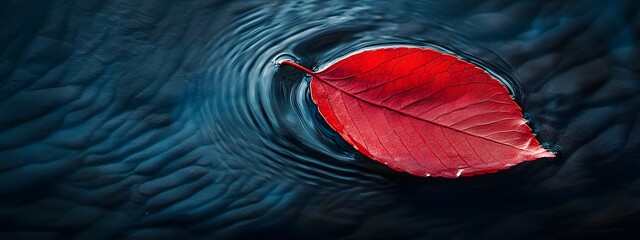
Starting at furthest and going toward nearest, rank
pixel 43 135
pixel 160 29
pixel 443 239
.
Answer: pixel 160 29
pixel 43 135
pixel 443 239

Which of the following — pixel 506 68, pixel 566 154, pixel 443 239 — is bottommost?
pixel 443 239

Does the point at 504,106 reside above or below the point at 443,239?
above

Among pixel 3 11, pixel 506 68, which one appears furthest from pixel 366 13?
pixel 3 11

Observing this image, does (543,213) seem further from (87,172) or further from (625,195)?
(87,172)
